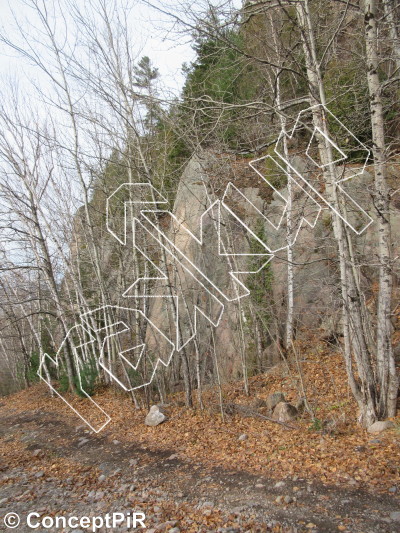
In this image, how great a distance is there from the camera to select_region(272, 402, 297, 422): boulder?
542cm

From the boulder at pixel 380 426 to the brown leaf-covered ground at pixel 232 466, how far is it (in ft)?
0.29

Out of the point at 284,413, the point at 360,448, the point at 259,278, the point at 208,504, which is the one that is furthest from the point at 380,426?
the point at 259,278

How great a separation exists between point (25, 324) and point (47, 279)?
818 centimetres

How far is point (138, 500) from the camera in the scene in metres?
3.76

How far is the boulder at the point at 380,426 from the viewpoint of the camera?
4.28 metres

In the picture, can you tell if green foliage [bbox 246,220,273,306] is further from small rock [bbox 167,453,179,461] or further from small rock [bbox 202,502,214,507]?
small rock [bbox 202,502,214,507]

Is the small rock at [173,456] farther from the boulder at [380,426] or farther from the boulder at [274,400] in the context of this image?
the boulder at [380,426]

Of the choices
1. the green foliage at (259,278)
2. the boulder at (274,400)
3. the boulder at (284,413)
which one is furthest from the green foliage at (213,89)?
the boulder at (274,400)

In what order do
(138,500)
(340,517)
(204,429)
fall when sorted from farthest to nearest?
(204,429)
(138,500)
(340,517)

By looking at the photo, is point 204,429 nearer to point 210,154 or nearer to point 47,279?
point 210,154

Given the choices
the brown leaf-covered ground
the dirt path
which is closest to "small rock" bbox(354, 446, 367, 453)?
the brown leaf-covered ground

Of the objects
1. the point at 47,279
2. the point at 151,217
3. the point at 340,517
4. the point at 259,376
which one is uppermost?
the point at 151,217

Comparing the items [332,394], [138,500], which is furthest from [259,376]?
[138,500]

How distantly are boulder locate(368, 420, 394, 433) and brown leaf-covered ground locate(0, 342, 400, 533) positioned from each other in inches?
3.5
